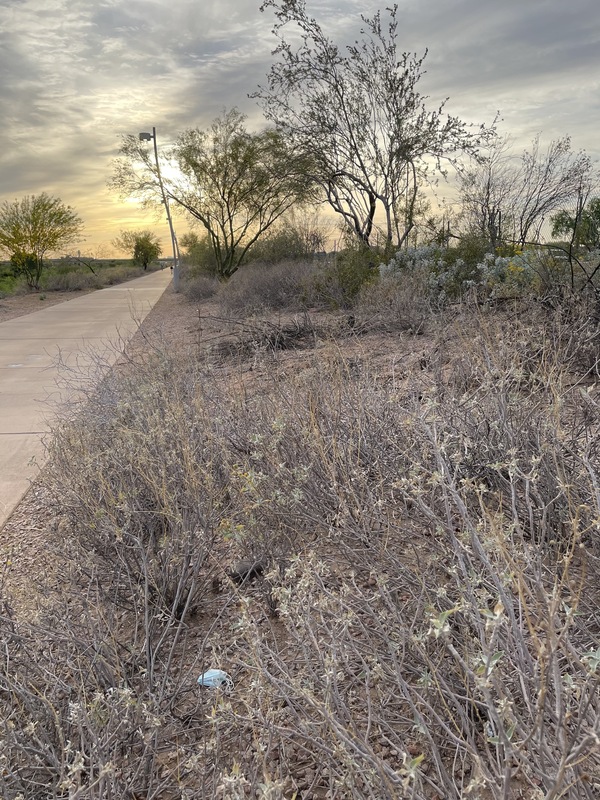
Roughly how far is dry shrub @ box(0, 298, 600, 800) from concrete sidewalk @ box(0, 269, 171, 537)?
117 cm

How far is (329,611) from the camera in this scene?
6.63 ft

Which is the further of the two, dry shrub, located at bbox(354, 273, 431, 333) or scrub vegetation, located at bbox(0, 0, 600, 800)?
dry shrub, located at bbox(354, 273, 431, 333)

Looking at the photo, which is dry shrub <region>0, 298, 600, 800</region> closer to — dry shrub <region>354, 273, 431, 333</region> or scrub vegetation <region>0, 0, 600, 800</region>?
scrub vegetation <region>0, 0, 600, 800</region>

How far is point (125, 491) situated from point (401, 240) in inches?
580

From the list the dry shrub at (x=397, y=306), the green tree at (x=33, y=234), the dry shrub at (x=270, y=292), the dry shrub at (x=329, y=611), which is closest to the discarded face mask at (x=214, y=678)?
the dry shrub at (x=329, y=611)

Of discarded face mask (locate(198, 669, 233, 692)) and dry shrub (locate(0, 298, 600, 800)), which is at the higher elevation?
dry shrub (locate(0, 298, 600, 800))

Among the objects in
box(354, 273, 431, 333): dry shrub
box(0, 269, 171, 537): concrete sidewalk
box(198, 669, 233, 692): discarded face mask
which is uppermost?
box(354, 273, 431, 333): dry shrub

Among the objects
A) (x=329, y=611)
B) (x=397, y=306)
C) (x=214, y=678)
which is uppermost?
(x=397, y=306)

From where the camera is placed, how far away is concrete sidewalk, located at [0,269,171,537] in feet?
19.5

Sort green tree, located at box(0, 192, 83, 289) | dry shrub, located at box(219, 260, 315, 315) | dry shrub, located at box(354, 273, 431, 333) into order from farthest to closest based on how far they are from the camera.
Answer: green tree, located at box(0, 192, 83, 289) → dry shrub, located at box(219, 260, 315, 315) → dry shrub, located at box(354, 273, 431, 333)

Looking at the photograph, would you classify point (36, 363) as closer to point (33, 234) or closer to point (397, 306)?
point (397, 306)

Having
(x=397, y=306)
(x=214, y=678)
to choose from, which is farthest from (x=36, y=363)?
(x=214, y=678)

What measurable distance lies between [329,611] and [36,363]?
10.1 metres

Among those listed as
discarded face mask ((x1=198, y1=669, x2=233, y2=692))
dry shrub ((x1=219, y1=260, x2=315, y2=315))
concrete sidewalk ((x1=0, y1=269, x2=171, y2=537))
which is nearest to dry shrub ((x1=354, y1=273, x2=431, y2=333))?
dry shrub ((x1=219, y1=260, x2=315, y2=315))
